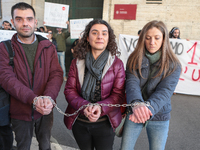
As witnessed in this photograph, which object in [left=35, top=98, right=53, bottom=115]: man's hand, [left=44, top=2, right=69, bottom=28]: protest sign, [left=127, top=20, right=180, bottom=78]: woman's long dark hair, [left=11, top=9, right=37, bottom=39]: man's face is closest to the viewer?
[left=35, top=98, right=53, bottom=115]: man's hand

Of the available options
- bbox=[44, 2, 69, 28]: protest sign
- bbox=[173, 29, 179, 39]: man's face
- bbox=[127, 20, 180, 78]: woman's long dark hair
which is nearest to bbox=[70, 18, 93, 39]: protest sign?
bbox=[44, 2, 69, 28]: protest sign

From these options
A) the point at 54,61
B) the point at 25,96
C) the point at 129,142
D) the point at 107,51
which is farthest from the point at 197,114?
the point at 25,96

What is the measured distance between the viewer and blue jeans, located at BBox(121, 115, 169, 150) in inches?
67.1

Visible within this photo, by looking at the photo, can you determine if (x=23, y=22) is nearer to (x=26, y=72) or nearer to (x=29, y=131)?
(x=26, y=72)

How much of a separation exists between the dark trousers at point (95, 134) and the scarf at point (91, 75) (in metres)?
0.27

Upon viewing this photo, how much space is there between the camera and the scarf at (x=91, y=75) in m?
1.68

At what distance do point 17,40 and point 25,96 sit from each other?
0.63 meters

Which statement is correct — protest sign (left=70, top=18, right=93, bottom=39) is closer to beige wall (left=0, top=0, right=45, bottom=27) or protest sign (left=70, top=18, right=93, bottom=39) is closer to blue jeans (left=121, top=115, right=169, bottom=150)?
beige wall (left=0, top=0, right=45, bottom=27)

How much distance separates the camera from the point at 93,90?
66.8 inches

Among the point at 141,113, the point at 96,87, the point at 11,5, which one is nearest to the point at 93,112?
the point at 96,87

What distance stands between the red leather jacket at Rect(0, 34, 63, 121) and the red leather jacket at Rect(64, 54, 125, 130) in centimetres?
23

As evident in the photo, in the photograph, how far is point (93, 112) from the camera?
1521mm

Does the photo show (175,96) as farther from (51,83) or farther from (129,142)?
(51,83)

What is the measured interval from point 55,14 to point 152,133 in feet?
15.3
